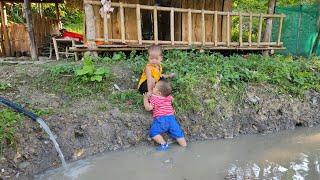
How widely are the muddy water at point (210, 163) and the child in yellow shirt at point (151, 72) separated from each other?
121cm

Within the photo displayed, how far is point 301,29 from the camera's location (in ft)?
43.6

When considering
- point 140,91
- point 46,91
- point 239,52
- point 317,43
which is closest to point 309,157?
point 140,91

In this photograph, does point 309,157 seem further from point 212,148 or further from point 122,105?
point 122,105

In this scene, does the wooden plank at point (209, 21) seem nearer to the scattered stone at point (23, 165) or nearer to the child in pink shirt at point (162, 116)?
the child in pink shirt at point (162, 116)

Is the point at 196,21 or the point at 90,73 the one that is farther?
the point at 196,21

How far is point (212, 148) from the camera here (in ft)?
20.2

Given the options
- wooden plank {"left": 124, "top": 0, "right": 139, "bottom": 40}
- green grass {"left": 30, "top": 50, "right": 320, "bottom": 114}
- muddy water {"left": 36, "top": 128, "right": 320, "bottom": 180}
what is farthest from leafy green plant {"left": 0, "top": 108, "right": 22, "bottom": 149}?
wooden plank {"left": 124, "top": 0, "right": 139, "bottom": 40}

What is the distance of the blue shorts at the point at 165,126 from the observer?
5.96m

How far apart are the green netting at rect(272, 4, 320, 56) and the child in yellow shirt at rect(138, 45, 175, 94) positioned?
8228mm

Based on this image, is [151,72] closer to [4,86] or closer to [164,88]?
[164,88]

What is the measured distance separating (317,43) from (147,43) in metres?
7.18

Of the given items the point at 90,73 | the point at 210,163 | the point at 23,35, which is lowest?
the point at 210,163

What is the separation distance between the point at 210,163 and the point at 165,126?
3.22ft

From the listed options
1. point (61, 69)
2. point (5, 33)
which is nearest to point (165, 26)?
point (5, 33)
